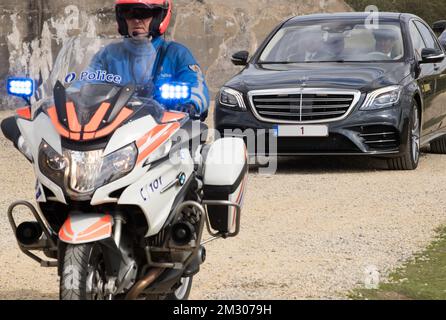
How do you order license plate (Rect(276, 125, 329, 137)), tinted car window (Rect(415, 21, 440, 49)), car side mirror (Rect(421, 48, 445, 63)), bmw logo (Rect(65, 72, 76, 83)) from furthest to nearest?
1. tinted car window (Rect(415, 21, 440, 49))
2. car side mirror (Rect(421, 48, 445, 63))
3. license plate (Rect(276, 125, 329, 137))
4. bmw logo (Rect(65, 72, 76, 83))

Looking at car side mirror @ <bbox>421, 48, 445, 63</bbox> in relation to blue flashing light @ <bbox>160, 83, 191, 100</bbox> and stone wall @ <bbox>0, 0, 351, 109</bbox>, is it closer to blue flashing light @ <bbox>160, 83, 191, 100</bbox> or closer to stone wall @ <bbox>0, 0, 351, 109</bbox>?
stone wall @ <bbox>0, 0, 351, 109</bbox>

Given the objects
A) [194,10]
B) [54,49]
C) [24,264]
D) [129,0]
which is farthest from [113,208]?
[194,10]

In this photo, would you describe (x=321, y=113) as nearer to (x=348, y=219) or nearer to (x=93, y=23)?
(x=348, y=219)

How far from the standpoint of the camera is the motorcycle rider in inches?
251

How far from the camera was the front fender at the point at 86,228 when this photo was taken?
5.48m

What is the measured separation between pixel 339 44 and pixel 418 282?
6.63 meters

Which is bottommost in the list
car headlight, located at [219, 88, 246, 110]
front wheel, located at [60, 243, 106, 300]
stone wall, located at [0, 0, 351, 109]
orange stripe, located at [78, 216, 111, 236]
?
stone wall, located at [0, 0, 351, 109]

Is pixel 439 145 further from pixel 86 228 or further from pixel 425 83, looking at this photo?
pixel 86 228

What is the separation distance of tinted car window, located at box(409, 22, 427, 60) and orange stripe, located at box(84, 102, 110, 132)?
330 inches

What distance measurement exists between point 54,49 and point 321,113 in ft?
26.6

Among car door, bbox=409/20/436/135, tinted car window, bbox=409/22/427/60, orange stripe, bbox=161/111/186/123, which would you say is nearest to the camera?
orange stripe, bbox=161/111/186/123

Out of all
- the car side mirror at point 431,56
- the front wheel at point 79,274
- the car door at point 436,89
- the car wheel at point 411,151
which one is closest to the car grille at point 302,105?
the car wheel at point 411,151

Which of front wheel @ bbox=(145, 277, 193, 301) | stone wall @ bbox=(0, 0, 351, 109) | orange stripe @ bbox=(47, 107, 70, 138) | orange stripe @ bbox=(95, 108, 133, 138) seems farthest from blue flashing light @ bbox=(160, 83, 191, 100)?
stone wall @ bbox=(0, 0, 351, 109)

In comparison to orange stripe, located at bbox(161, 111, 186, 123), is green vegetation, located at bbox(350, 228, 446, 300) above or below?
below
